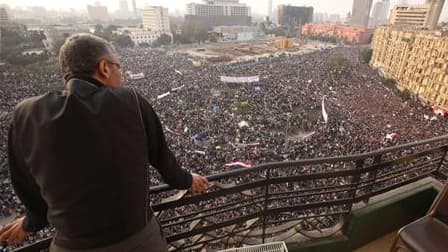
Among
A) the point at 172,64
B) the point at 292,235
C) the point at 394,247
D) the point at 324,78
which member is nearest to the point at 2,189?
the point at 292,235

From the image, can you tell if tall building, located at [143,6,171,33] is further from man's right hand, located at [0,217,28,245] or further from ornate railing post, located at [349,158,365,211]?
man's right hand, located at [0,217,28,245]

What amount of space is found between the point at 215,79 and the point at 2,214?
18.4m

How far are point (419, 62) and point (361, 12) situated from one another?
236 feet

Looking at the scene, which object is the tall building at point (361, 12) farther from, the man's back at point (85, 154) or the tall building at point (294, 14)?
the man's back at point (85, 154)

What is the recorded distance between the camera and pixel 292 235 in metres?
2.21

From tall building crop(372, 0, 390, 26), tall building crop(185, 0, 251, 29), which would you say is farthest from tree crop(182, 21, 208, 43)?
tall building crop(372, 0, 390, 26)

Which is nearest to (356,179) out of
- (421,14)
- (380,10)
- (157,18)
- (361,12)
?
Result: (421,14)

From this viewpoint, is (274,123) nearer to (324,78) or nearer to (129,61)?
(324,78)

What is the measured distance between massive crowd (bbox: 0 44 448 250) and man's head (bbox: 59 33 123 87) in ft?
15.3

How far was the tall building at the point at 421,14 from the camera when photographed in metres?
41.3

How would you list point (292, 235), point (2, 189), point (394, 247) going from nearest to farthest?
point (394, 247) < point (292, 235) < point (2, 189)

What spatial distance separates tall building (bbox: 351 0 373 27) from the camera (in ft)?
255

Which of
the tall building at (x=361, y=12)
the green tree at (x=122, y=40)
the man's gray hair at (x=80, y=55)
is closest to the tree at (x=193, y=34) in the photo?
the green tree at (x=122, y=40)

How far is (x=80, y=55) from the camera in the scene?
1001 millimetres
